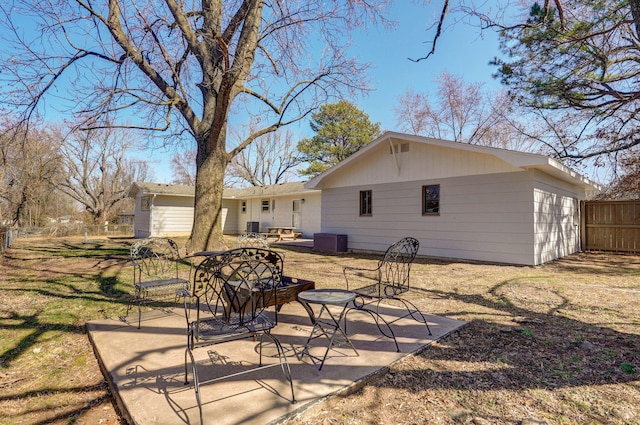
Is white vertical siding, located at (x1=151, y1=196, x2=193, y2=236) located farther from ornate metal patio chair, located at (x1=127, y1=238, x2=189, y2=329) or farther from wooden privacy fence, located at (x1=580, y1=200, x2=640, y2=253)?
wooden privacy fence, located at (x1=580, y1=200, x2=640, y2=253)

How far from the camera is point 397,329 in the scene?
12.1 feet

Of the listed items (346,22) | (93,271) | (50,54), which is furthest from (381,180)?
(50,54)

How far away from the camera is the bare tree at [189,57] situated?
688 cm

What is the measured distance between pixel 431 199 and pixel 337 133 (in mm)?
15934

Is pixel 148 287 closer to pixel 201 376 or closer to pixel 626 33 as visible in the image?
pixel 201 376

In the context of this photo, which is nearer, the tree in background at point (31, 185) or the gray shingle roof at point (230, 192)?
the gray shingle roof at point (230, 192)

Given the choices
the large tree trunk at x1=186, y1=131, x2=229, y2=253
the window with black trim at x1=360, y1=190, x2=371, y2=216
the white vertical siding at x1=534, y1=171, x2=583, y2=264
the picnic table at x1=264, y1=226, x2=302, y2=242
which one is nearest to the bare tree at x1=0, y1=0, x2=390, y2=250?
the large tree trunk at x1=186, y1=131, x2=229, y2=253

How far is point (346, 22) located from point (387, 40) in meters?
1.19

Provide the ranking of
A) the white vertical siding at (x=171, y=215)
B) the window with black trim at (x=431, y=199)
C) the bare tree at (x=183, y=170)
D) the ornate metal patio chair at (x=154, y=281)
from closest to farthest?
the ornate metal patio chair at (x=154, y=281)
the window with black trim at (x=431, y=199)
the white vertical siding at (x=171, y=215)
the bare tree at (x=183, y=170)

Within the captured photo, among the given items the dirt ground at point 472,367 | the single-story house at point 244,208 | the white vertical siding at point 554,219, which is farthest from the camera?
the single-story house at point 244,208

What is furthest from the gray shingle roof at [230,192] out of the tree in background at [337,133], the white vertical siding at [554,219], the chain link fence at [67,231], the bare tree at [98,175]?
the white vertical siding at [554,219]

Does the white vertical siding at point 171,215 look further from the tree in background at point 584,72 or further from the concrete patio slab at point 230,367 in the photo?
the tree in background at point 584,72

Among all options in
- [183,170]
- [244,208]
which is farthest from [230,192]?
[183,170]

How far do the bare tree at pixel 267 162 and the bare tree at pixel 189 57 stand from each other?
20.7 meters
